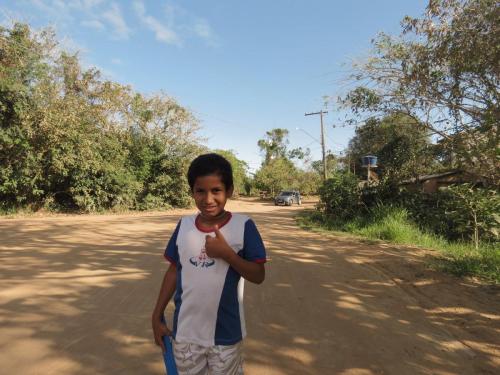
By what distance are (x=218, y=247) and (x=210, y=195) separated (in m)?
0.30

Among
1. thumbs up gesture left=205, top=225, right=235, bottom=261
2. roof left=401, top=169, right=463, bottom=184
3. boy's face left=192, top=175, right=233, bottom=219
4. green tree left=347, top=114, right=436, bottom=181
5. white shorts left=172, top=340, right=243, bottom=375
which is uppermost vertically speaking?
green tree left=347, top=114, right=436, bottom=181

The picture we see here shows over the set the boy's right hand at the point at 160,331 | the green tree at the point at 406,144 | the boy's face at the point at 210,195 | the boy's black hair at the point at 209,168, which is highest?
the green tree at the point at 406,144

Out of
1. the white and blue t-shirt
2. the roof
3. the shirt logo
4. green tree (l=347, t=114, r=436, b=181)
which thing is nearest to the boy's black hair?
the white and blue t-shirt

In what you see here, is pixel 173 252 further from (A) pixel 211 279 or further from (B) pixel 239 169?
(B) pixel 239 169

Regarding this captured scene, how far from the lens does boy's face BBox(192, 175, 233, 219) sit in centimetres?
182

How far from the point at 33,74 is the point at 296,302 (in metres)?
18.5

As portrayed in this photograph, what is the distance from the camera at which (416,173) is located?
1347 cm

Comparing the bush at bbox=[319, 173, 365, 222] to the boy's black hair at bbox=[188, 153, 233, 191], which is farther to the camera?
the bush at bbox=[319, 173, 365, 222]

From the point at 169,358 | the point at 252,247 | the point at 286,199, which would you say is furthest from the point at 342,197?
the point at 286,199

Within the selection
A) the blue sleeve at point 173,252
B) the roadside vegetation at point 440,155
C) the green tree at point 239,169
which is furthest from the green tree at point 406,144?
the green tree at point 239,169

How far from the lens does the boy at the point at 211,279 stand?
5.85 ft

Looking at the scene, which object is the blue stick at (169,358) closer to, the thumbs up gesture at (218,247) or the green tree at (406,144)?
the thumbs up gesture at (218,247)

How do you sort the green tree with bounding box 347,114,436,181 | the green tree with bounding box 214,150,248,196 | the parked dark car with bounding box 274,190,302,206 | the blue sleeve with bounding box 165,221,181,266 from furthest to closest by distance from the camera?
the green tree with bounding box 214,150,248,196, the parked dark car with bounding box 274,190,302,206, the green tree with bounding box 347,114,436,181, the blue sleeve with bounding box 165,221,181,266

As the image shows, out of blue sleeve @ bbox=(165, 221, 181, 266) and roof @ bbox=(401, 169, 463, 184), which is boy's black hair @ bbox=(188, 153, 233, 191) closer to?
blue sleeve @ bbox=(165, 221, 181, 266)
